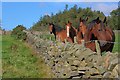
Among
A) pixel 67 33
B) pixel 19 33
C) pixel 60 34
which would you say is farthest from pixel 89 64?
pixel 19 33

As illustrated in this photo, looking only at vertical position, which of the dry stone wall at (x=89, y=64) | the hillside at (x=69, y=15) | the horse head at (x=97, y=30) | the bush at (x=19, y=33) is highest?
the hillside at (x=69, y=15)

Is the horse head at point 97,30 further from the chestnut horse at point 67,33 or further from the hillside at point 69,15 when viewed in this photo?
the hillside at point 69,15

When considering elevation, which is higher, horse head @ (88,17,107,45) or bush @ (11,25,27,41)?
bush @ (11,25,27,41)

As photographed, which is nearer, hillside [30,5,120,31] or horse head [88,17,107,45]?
horse head [88,17,107,45]

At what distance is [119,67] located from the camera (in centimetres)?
544

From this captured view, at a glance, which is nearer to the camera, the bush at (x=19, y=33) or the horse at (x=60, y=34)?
the horse at (x=60, y=34)

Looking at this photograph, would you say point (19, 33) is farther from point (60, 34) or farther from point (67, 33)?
point (67, 33)

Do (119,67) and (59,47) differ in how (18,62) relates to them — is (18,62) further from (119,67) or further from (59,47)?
(119,67)

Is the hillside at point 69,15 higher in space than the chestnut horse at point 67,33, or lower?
higher

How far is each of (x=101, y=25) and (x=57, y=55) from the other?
1953mm

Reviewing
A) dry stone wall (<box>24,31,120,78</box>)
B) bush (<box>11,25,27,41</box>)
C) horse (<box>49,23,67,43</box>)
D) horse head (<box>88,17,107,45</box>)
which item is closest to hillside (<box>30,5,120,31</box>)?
bush (<box>11,25,27,41</box>)

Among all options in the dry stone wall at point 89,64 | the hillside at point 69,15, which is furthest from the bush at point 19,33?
the dry stone wall at point 89,64

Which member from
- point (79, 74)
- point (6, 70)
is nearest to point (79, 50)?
point (79, 74)

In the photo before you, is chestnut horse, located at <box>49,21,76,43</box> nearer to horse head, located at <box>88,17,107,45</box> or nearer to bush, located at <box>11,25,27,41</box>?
horse head, located at <box>88,17,107,45</box>
